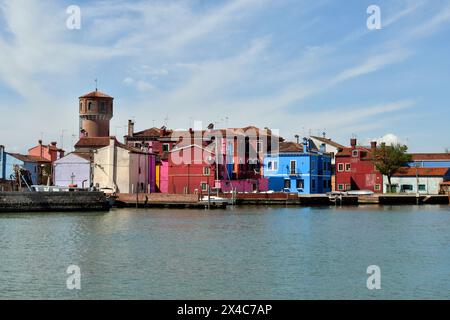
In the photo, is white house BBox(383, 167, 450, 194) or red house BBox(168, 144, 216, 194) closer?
red house BBox(168, 144, 216, 194)

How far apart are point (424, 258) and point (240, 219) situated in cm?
2563

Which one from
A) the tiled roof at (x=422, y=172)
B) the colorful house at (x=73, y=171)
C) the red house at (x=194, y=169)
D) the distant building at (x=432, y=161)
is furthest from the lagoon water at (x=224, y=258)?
the distant building at (x=432, y=161)

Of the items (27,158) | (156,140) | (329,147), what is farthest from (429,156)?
(27,158)

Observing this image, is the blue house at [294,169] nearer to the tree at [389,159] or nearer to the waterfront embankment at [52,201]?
the tree at [389,159]

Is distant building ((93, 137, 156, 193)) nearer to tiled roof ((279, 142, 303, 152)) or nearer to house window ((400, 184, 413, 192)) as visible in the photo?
tiled roof ((279, 142, 303, 152))

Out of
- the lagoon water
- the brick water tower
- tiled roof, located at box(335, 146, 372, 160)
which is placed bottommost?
the lagoon water

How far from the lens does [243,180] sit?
284 ft

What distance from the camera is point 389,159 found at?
88.4 metres

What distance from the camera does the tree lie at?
290ft

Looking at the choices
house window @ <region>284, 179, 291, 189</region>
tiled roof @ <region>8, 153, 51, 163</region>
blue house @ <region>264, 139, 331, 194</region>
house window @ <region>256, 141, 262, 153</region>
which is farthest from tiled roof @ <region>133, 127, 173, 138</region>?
house window @ <region>284, 179, 291, 189</region>

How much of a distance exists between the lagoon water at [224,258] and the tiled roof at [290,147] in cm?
3241

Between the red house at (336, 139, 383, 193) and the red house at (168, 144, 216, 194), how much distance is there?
67.3 ft

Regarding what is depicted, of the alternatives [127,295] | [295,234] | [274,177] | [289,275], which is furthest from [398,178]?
[127,295]
